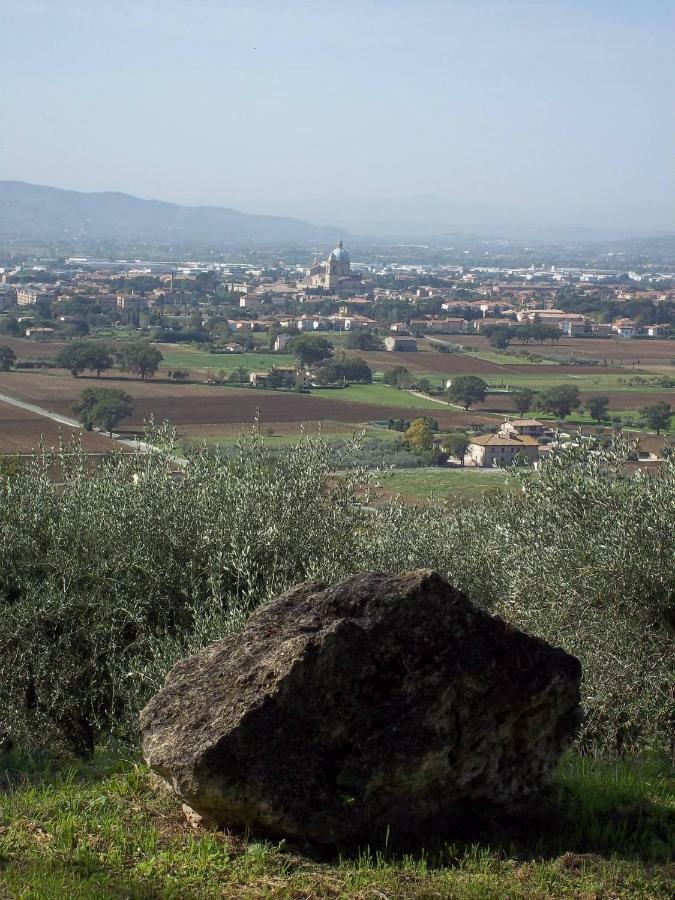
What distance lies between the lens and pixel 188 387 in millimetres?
56844

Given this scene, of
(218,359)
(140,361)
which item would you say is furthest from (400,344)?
(140,361)

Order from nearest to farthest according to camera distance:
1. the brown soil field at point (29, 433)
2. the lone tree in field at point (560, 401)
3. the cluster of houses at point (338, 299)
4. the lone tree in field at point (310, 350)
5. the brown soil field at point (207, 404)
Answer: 1. the brown soil field at point (29, 433)
2. the brown soil field at point (207, 404)
3. the lone tree in field at point (560, 401)
4. the lone tree in field at point (310, 350)
5. the cluster of houses at point (338, 299)

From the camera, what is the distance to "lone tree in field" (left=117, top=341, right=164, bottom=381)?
62312 millimetres

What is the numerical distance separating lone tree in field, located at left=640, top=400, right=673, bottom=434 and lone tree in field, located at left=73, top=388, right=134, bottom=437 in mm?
20515

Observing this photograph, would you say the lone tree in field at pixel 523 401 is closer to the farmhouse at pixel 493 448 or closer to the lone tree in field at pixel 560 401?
the lone tree in field at pixel 560 401

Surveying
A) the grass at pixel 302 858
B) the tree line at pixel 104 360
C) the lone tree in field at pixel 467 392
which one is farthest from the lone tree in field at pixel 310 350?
the grass at pixel 302 858

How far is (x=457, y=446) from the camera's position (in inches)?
1601

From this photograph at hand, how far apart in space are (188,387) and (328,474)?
4730 centimetres

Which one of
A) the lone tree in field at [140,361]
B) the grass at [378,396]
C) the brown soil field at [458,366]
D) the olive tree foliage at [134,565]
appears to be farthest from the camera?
the brown soil field at [458,366]

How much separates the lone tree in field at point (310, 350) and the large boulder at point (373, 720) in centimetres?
6779

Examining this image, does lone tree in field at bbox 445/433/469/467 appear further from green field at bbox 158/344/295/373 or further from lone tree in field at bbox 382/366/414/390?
green field at bbox 158/344/295/373

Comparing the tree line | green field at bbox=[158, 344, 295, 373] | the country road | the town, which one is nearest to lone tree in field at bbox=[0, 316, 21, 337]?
the town

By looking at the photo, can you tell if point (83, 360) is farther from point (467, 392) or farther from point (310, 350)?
point (467, 392)

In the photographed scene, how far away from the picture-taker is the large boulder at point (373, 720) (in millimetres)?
4617
